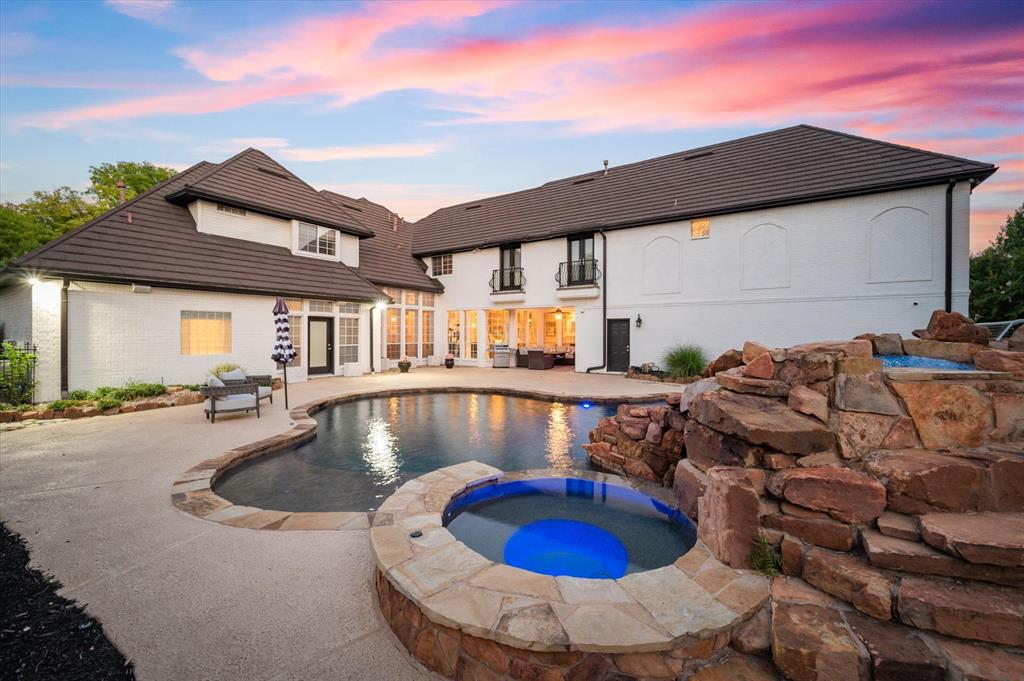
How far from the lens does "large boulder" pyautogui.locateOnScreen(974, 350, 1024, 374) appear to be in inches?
98.0

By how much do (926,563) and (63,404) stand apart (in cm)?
1232

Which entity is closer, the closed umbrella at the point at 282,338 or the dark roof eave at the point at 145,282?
the dark roof eave at the point at 145,282

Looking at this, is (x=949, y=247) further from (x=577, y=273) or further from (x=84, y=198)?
(x=84, y=198)

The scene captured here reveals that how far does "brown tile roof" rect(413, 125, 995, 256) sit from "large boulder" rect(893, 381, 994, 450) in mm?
11216

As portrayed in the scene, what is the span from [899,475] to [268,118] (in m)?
16.8

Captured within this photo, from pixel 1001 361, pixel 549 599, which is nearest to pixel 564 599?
pixel 549 599

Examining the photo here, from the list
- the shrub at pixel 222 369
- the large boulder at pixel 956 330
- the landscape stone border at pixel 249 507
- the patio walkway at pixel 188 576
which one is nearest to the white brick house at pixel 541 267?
the shrub at pixel 222 369

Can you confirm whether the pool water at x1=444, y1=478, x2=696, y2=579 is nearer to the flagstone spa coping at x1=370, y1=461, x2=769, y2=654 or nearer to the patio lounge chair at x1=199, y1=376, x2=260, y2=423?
the flagstone spa coping at x1=370, y1=461, x2=769, y2=654

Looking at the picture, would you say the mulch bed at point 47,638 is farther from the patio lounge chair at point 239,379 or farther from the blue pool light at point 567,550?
the patio lounge chair at point 239,379

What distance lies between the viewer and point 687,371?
1184 cm

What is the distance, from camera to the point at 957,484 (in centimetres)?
218

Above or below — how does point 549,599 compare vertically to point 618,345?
below

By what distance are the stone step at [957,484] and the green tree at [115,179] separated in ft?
104

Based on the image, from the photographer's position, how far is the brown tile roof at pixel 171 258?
26.7 ft
